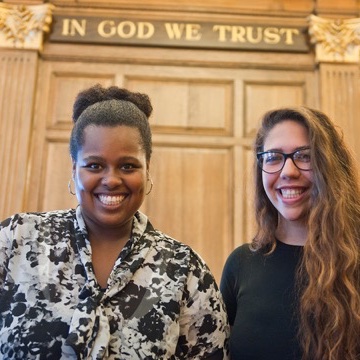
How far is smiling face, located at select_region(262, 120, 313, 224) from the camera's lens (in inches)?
64.5

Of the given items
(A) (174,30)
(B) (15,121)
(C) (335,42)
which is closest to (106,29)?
(A) (174,30)

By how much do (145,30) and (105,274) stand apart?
115 inches

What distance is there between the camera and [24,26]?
3893mm

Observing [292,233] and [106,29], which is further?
[106,29]

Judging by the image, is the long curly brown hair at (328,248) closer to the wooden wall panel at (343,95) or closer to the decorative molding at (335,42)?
the wooden wall panel at (343,95)

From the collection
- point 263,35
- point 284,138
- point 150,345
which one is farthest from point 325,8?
point 150,345

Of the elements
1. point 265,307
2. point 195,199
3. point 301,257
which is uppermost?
point 195,199

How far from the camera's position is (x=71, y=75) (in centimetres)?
397

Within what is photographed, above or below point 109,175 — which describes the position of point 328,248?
below

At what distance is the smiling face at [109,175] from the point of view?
1.42m

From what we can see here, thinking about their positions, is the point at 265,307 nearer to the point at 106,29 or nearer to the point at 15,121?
the point at 15,121

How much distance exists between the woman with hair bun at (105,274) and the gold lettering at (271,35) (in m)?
2.64

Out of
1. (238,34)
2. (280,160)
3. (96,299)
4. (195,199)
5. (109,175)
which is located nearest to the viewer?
(96,299)

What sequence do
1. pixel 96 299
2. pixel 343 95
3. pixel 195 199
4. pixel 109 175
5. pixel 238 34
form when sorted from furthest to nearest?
pixel 238 34, pixel 343 95, pixel 195 199, pixel 109 175, pixel 96 299
